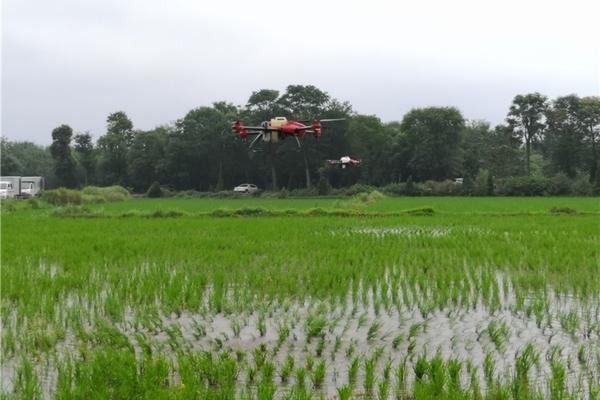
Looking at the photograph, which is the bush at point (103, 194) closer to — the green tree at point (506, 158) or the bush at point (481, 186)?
the bush at point (481, 186)

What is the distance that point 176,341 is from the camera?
14.0 ft

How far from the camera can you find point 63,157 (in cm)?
5272

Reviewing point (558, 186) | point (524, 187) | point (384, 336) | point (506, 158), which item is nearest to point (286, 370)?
point (384, 336)

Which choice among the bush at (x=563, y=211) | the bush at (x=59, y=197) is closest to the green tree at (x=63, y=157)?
the bush at (x=59, y=197)

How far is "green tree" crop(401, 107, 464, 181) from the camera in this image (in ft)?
148

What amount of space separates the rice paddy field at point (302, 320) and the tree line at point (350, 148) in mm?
33346

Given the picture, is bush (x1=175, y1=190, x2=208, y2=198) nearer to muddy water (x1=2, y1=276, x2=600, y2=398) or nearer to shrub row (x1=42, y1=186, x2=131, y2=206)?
shrub row (x1=42, y1=186, x2=131, y2=206)

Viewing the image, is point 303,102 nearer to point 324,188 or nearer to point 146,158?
point 324,188

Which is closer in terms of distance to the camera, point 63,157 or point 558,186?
point 558,186

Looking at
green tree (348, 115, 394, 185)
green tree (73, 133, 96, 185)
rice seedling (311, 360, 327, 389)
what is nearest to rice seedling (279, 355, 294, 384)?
rice seedling (311, 360, 327, 389)

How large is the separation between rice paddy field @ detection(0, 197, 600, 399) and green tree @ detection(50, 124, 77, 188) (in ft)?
149

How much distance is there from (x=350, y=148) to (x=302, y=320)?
40.2 metres

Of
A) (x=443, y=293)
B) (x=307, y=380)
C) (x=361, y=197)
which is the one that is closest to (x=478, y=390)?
(x=307, y=380)

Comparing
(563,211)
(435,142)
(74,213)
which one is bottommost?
(74,213)
